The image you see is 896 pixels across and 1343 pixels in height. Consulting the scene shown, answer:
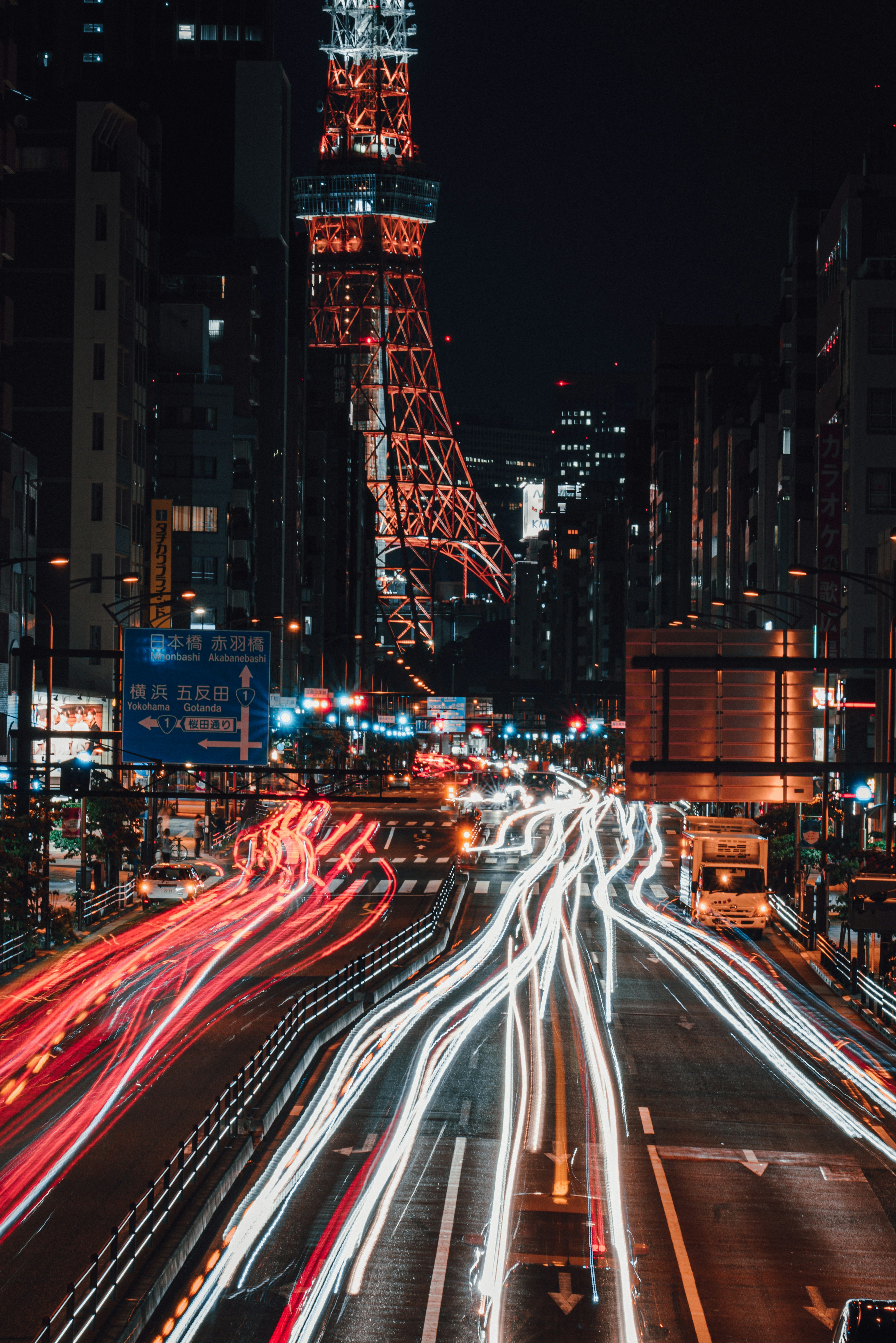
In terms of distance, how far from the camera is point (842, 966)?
40344 mm

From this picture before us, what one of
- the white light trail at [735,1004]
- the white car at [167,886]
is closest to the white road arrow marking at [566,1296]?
the white light trail at [735,1004]

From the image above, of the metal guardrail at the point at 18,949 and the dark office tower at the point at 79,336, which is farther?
the dark office tower at the point at 79,336

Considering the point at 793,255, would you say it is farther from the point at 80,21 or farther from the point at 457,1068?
the point at 80,21

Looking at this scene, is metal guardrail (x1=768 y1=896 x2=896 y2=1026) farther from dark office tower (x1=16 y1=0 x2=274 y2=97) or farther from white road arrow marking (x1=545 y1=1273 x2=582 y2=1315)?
dark office tower (x1=16 y1=0 x2=274 y2=97)

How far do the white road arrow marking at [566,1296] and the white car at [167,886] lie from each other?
126 ft

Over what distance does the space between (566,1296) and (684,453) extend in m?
156

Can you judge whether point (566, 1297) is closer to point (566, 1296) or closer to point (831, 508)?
point (566, 1296)

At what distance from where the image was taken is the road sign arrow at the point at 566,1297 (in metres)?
16.3

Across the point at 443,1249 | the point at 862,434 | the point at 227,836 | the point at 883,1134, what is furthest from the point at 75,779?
the point at 862,434

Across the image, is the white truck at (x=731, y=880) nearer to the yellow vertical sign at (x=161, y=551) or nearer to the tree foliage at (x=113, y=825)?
the tree foliage at (x=113, y=825)

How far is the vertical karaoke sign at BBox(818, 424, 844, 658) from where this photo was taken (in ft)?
246

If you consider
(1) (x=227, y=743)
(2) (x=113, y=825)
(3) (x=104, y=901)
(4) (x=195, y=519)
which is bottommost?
(3) (x=104, y=901)

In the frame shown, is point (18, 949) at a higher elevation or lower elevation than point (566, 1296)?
lower

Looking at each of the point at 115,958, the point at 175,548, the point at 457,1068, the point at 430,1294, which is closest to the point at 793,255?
the point at 175,548
